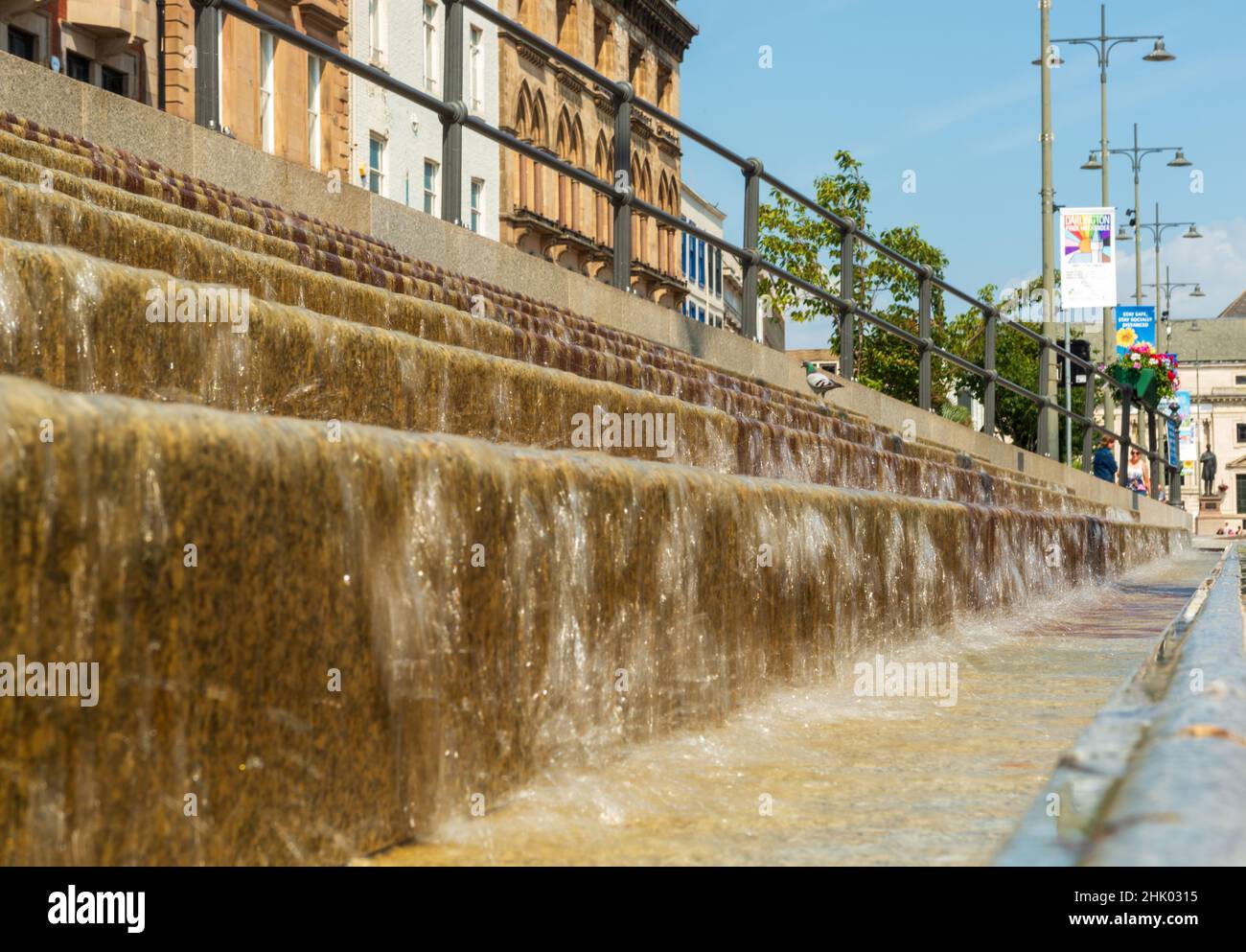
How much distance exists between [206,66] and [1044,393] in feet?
38.9

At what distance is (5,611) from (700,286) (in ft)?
201

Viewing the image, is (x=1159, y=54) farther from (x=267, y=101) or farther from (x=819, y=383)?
(x=819, y=383)

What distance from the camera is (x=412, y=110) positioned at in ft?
111

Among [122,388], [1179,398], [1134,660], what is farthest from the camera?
[1179,398]

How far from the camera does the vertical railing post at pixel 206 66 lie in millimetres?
6414

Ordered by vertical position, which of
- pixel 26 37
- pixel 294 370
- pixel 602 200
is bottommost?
pixel 294 370

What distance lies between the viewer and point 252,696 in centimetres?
213

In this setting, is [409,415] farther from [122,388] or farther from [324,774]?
[324,774]

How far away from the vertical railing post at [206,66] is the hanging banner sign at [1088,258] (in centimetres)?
1822

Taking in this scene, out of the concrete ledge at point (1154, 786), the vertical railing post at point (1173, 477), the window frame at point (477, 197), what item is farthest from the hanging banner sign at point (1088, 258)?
the concrete ledge at point (1154, 786)

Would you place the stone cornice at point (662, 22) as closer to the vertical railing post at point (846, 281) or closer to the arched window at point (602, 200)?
the arched window at point (602, 200)

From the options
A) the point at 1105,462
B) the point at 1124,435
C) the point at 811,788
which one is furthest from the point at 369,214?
the point at 1124,435

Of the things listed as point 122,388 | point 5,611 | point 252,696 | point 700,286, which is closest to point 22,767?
point 5,611

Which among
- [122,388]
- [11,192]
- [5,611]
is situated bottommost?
[5,611]
